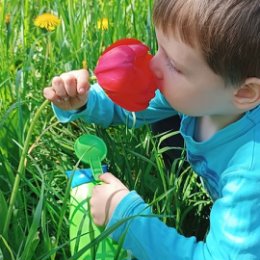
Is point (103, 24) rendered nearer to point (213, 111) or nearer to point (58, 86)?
point (58, 86)

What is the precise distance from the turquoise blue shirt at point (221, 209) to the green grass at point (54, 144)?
59mm

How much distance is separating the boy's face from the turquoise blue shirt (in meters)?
0.06

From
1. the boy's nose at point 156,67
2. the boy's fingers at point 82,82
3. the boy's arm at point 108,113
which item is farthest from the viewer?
the boy's arm at point 108,113

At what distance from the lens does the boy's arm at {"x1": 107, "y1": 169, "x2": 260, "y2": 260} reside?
1.22 meters

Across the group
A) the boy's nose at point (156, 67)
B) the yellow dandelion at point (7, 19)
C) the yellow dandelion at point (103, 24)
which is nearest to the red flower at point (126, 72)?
the boy's nose at point (156, 67)

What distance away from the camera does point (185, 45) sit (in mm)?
1202

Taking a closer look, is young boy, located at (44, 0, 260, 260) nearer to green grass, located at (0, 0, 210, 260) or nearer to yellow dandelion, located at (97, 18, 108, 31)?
green grass, located at (0, 0, 210, 260)

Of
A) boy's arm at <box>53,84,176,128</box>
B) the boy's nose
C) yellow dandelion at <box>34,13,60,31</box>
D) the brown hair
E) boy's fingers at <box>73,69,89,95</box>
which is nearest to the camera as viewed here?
the brown hair

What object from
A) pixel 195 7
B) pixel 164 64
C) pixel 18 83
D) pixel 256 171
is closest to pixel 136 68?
pixel 164 64

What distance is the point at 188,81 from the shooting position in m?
1.24

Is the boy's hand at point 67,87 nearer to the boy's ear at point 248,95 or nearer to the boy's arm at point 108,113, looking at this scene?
the boy's arm at point 108,113

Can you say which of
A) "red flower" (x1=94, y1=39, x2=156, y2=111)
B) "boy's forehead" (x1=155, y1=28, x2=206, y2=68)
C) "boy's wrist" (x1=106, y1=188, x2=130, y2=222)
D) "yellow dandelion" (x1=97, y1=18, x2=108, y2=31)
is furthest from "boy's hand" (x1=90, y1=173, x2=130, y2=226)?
"yellow dandelion" (x1=97, y1=18, x2=108, y2=31)

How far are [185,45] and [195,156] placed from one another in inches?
11.5

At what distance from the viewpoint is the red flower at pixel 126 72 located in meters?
1.30
